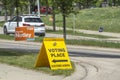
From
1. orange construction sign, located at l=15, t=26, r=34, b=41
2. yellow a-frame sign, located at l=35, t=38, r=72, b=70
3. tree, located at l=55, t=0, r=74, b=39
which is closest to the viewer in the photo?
yellow a-frame sign, located at l=35, t=38, r=72, b=70

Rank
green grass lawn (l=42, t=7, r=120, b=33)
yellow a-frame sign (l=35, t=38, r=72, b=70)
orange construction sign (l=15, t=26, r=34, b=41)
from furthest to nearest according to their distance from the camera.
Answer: green grass lawn (l=42, t=7, r=120, b=33)
orange construction sign (l=15, t=26, r=34, b=41)
yellow a-frame sign (l=35, t=38, r=72, b=70)

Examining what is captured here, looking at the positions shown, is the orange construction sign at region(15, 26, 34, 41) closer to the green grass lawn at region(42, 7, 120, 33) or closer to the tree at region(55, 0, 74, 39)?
the tree at region(55, 0, 74, 39)

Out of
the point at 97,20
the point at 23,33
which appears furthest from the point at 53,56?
the point at 97,20

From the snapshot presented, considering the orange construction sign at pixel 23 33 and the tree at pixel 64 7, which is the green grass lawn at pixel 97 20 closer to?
the orange construction sign at pixel 23 33

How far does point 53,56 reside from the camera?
43.4ft

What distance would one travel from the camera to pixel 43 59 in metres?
13.6

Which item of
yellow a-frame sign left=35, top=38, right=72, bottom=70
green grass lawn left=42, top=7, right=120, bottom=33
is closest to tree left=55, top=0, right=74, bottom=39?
yellow a-frame sign left=35, top=38, right=72, bottom=70

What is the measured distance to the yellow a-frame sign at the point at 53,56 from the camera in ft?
43.2

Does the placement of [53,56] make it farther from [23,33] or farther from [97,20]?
[97,20]

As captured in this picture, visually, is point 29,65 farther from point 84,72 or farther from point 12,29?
point 12,29

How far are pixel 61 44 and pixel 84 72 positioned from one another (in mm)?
1135

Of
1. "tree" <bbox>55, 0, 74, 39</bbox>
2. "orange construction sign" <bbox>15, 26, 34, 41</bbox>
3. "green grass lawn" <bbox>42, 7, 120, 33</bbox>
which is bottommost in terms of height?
"green grass lawn" <bbox>42, 7, 120, 33</bbox>

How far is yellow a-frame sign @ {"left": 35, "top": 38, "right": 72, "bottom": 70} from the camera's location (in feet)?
43.2

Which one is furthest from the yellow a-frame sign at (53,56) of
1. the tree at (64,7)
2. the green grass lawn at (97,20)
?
the green grass lawn at (97,20)
